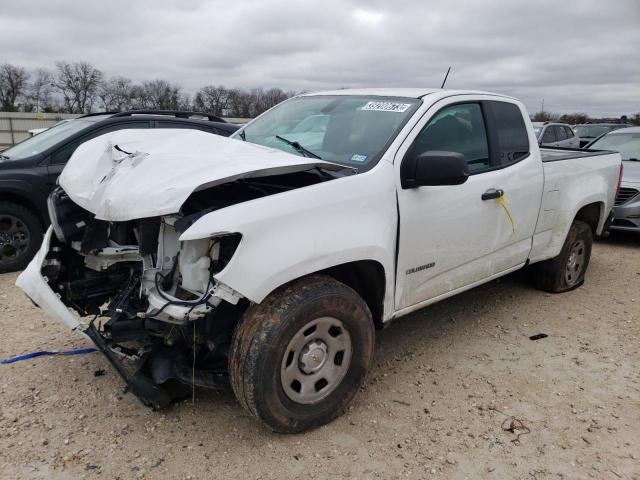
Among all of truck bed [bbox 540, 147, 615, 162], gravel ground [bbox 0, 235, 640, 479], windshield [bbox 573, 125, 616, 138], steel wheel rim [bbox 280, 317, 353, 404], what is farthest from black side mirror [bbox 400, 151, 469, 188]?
windshield [bbox 573, 125, 616, 138]

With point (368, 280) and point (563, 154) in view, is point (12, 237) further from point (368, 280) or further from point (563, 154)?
point (563, 154)

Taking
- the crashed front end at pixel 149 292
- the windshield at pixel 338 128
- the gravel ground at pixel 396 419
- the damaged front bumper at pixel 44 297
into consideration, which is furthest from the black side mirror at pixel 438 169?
the damaged front bumper at pixel 44 297

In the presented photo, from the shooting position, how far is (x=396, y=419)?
10.2ft

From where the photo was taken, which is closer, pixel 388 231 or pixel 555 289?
pixel 388 231

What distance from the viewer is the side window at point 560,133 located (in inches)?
603

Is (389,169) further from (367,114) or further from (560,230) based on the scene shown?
(560,230)

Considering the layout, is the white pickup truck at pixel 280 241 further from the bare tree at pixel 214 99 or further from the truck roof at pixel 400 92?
the bare tree at pixel 214 99

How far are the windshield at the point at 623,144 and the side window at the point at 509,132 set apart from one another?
17.8ft

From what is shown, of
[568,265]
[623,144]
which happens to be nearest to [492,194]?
[568,265]

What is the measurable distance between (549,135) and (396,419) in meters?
13.8

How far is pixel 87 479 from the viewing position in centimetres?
256

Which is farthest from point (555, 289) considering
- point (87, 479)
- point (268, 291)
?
point (87, 479)

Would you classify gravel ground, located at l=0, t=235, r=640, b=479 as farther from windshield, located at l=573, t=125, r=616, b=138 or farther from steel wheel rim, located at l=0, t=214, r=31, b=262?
windshield, located at l=573, t=125, r=616, b=138

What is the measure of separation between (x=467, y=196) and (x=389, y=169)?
2.46 feet
